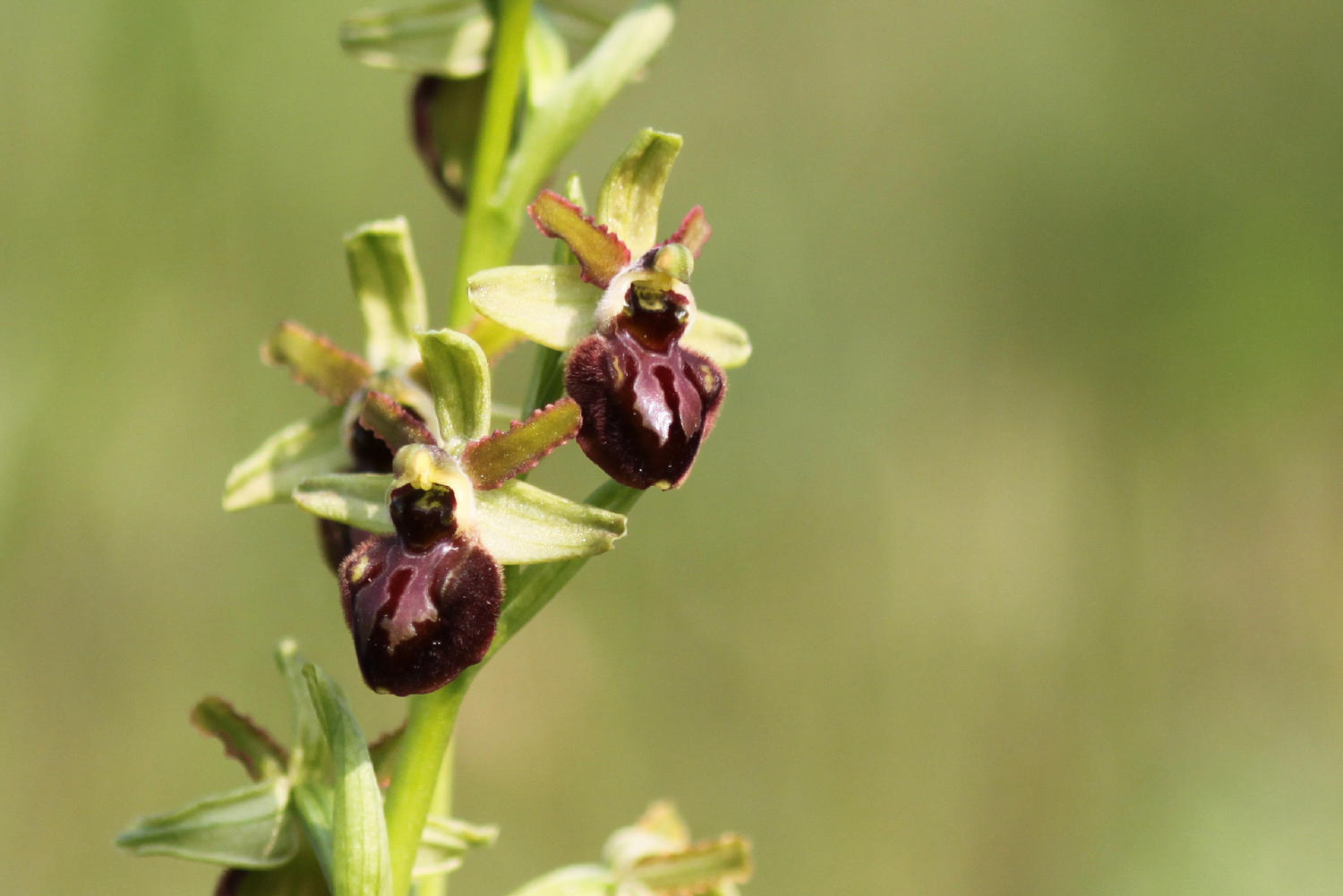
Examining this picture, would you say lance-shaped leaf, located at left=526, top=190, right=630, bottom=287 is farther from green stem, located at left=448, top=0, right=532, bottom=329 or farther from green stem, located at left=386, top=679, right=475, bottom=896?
green stem, located at left=386, top=679, right=475, bottom=896

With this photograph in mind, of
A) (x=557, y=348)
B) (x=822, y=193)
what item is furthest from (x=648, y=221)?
(x=822, y=193)

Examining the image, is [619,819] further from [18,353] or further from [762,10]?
[762,10]

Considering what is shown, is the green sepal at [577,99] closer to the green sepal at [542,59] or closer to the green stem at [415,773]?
the green sepal at [542,59]

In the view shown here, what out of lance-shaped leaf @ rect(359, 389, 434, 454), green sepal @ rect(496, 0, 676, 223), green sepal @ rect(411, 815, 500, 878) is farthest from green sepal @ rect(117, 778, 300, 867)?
green sepal @ rect(496, 0, 676, 223)

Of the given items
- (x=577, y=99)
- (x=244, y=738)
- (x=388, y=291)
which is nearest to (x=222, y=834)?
(x=244, y=738)

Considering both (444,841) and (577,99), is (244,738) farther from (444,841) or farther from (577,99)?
(577,99)

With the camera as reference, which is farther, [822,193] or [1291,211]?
[1291,211]

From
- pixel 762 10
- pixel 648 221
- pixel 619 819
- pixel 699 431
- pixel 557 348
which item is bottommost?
pixel 619 819
